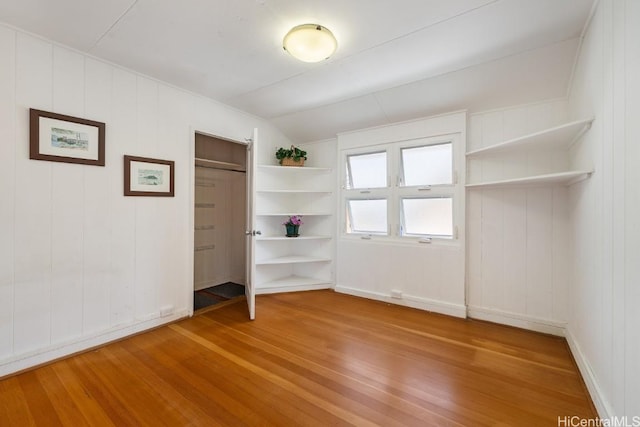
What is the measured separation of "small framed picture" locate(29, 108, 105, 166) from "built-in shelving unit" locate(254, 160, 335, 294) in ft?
5.96

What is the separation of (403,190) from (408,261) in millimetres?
876

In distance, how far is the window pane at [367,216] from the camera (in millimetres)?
3586

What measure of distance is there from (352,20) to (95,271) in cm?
280

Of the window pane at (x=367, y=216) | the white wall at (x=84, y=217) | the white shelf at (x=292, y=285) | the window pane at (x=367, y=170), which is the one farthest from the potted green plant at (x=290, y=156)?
the white shelf at (x=292, y=285)

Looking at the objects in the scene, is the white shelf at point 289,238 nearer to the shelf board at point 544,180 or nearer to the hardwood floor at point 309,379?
the hardwood floor at point 309,379

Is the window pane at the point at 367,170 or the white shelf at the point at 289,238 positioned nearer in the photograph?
the window pane at the point at 367,170

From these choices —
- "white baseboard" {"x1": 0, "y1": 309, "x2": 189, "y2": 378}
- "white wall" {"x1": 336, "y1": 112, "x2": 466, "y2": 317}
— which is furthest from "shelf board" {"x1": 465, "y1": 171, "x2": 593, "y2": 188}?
"white baseboard" {"x1": 0, "y1": 309, "x2": 189, "y2": 378}

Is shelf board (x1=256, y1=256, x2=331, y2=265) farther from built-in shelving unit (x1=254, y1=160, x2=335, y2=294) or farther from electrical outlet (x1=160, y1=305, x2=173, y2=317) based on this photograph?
electrical outlet (x1=160, y1=305, x2=173, y2=317)

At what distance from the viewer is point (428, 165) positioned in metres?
3.21

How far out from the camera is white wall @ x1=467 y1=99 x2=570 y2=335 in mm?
2490

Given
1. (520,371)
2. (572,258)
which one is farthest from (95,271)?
(572,258)

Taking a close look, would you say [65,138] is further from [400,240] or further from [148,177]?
[400,240]
